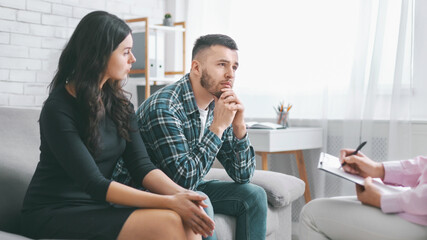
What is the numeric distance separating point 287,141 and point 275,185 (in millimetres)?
800

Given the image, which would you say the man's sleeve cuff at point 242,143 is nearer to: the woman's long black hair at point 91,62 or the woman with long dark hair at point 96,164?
the woman with long dark hair at point 96,164

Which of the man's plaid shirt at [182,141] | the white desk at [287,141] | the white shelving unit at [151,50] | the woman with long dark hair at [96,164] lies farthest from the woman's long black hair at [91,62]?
the white shelving unit at [151,50]

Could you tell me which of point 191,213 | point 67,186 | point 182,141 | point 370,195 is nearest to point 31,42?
point 182,141

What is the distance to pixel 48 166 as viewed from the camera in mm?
1406

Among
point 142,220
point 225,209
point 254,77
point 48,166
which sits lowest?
point 225,209

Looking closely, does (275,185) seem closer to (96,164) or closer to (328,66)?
(96,164)

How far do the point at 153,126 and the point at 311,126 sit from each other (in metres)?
1.63

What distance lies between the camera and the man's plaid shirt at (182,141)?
65.6 inches

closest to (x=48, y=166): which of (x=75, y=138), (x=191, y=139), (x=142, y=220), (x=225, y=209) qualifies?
(x=75, y=138)

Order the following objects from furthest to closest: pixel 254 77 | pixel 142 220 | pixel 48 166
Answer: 1. pixel 254 77
2. pixel 48 166
3. pixel 142 220

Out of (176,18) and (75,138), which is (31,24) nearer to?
(176,18)

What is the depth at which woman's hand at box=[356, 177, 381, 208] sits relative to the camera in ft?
4.50

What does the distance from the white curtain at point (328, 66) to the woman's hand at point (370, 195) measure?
1325mm

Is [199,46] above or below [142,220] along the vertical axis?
above
